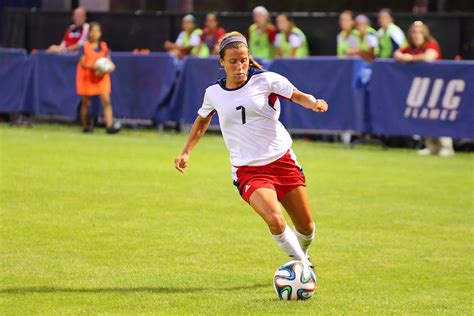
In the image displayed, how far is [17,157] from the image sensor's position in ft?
66.1

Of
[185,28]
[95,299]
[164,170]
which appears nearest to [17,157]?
[164,170]

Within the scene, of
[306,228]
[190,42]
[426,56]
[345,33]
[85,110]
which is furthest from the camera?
[190,42]

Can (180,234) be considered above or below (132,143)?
above

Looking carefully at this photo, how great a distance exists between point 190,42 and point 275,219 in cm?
1777

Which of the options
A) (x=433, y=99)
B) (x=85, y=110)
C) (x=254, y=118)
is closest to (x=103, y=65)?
(x=85, y=110)

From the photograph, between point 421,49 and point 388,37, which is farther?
point 388,37

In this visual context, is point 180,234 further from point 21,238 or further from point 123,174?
→ point 123,174

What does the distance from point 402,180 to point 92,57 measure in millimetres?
9569

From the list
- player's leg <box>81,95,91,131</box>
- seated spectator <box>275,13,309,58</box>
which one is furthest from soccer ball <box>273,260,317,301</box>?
player's leg <box>81,95,91,131</box>

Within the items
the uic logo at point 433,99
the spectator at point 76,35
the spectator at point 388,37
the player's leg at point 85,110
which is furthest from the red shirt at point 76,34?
the uic logo at point 433,99

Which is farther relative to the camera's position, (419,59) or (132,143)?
(132,143)

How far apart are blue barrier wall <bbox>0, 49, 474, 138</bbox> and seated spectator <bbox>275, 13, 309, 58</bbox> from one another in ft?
5.16

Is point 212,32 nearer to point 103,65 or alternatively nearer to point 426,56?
point 103,65

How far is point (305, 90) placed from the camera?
22906 millimetres
